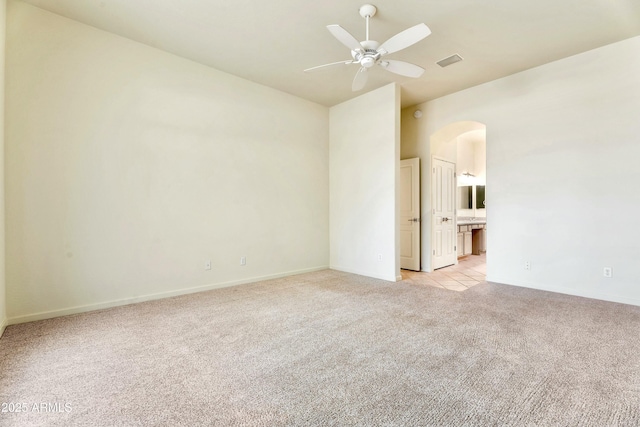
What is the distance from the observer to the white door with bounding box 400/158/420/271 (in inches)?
221

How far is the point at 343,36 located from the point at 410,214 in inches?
151

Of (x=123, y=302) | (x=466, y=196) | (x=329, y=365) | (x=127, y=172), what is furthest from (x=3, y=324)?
(x=466, y=196)

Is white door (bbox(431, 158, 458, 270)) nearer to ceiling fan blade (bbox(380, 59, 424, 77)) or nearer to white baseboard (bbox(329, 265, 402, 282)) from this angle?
white baseboard (bbox(329, 265, 402, 282))

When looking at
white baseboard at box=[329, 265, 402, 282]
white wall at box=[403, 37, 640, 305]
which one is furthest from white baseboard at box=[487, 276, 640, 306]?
white baseboard at box=[329, 265, 402, 282]

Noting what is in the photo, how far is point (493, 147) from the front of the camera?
4652 mm

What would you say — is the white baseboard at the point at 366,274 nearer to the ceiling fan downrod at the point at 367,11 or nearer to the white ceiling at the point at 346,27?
the white ceiling at the point at 346,27

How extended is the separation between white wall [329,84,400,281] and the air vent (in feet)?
2.65

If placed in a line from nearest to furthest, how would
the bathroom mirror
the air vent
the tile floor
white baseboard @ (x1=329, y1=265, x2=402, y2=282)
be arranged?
1. the air vent
2. the tile floor
3. white baseboard @ (x1=329, y1=265, x2=402, y2=282)
4. the bathroom mirror

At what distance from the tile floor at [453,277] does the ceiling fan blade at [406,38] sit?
3.33m

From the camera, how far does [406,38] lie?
8.59 ft

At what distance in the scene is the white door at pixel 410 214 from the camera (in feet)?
18.4

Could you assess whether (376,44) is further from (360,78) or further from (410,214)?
(410,214)

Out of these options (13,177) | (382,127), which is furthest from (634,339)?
(13,177)

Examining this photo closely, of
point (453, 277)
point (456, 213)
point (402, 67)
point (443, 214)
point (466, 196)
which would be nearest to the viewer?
point (402, 67)
